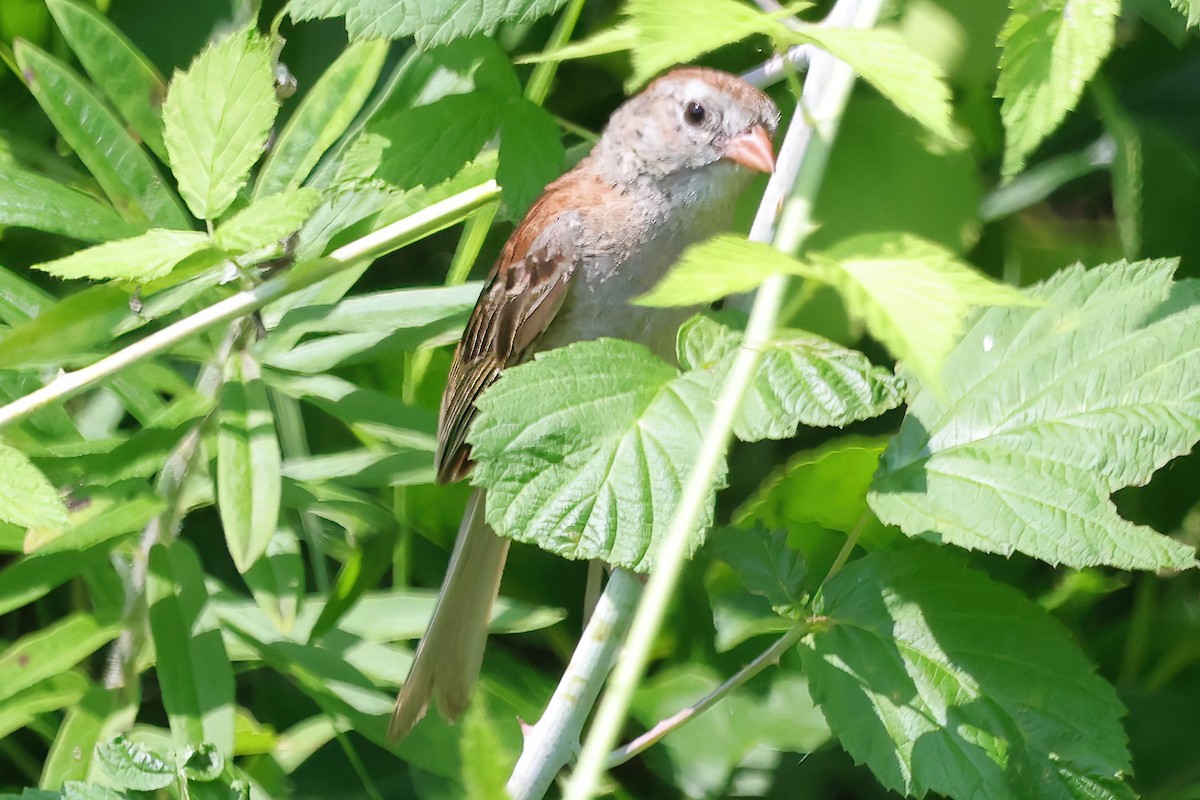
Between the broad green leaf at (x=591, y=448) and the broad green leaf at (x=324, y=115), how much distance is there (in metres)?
0.67

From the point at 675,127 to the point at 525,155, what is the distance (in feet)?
1.51

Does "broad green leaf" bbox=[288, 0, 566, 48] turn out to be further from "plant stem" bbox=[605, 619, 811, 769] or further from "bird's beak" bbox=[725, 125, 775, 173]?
"plant stem" bbox=[605, 619, 811, 769]

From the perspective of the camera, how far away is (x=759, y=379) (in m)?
0.94

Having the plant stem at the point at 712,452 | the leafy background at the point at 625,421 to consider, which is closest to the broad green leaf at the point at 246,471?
the leafy background at the point at 625,421

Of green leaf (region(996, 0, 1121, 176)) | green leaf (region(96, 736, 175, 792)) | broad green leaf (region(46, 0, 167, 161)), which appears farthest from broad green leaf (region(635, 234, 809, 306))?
broad green leaf (region(46, 0, 167, 161))

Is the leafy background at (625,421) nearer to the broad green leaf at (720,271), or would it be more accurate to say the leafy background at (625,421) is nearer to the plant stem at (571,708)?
the broad green leaf at (720,271)

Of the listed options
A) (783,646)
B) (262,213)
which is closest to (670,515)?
(783,646)

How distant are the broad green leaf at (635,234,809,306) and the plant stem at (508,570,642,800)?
458 mm

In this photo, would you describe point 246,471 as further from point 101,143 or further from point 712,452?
point 712,452

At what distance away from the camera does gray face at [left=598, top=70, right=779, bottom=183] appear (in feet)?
5.40

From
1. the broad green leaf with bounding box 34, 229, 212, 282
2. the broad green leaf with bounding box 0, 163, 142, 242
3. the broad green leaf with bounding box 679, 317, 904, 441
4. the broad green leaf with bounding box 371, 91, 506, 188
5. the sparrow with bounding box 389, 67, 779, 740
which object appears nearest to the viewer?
the broad green leaf with bounding box 679, 317, 904, 441

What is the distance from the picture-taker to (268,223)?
1042 millimetres

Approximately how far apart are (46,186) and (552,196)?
70 centimetres

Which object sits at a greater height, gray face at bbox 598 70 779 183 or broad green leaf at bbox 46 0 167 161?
broad green leaf at bbox 46 0 167 161
